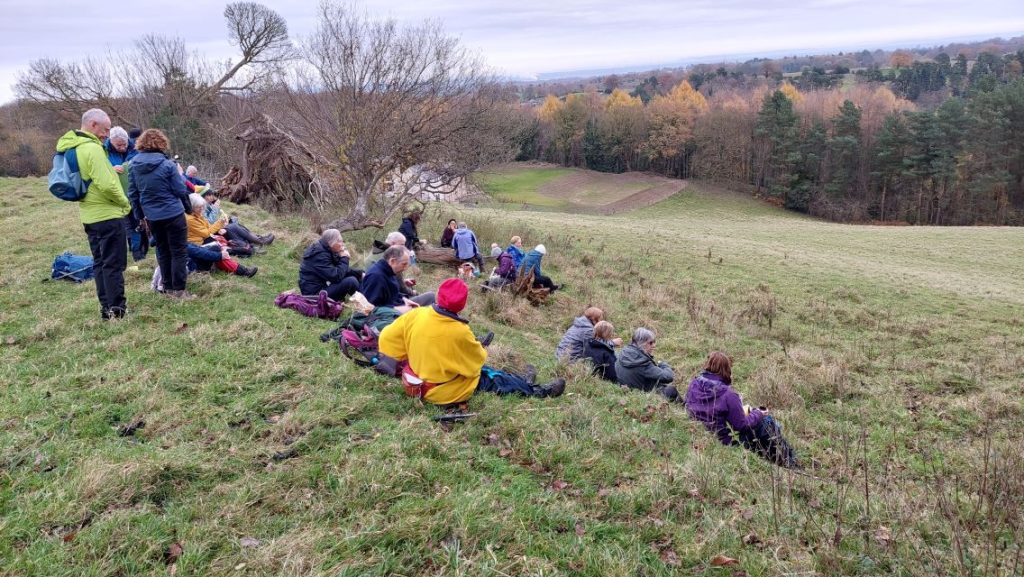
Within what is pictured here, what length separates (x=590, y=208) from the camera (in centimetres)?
5216

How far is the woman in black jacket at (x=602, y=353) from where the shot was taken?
23.6 feet

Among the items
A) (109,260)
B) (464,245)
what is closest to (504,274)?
(464,245)

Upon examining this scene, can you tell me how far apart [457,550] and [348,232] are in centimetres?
1437

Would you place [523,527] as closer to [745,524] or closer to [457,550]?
[457,550]

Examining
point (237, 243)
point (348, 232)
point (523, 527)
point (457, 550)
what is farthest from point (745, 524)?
point (348, 232)

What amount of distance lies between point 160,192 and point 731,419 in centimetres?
678

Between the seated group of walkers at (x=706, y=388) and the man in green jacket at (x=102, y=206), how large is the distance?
525 cm

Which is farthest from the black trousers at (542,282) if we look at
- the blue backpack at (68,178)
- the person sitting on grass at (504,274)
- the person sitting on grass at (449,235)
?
the blue backpack at (68,178)

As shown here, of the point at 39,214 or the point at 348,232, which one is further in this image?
the point at 348,232

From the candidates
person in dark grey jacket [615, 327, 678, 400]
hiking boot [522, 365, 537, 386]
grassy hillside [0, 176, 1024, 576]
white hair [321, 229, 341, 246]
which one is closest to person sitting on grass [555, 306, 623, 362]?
grassy hillside [0, 176, 1024, 576]

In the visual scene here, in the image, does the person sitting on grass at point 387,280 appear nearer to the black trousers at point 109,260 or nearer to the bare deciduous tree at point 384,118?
the black trousers at point 109,260

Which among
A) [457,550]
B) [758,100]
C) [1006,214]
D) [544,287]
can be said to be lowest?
[1006,214]

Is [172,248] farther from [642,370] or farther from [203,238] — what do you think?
[642,370]

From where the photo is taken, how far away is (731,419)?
217 inches
